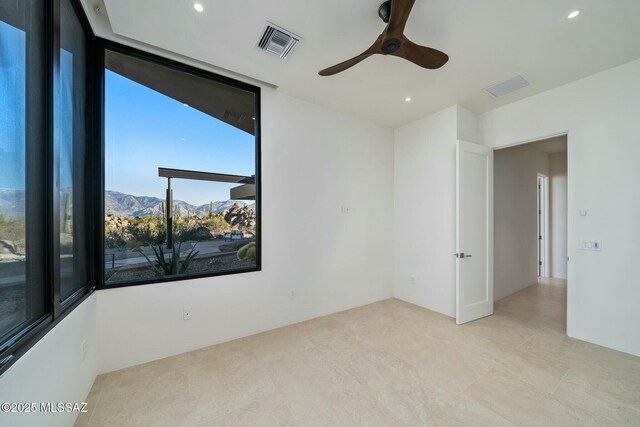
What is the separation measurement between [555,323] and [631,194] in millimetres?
1720

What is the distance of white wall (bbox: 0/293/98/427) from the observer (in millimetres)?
1017

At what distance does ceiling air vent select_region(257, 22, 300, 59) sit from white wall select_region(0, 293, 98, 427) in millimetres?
2523

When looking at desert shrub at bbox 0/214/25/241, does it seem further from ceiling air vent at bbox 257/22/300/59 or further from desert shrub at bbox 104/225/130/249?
ceiling air vent at bbox 257/22/300/59

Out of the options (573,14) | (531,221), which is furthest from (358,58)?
(531,221)

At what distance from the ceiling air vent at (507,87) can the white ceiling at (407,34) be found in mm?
102

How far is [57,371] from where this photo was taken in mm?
1379

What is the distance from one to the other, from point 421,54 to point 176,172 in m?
2.49

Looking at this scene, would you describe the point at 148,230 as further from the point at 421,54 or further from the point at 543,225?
the point at 543,225

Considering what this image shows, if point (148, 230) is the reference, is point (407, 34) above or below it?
above

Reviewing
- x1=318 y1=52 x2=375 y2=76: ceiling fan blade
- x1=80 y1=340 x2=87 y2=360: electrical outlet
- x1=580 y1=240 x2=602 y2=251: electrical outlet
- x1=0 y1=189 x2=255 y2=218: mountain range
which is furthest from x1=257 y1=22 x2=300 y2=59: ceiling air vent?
x1=580 y1=240 x2=602 y2=251: electrical outlet

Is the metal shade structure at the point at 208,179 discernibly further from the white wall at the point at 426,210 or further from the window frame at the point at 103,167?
the white wall at the point at 426,210

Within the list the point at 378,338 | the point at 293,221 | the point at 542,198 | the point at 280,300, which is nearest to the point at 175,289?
the point at 280,300

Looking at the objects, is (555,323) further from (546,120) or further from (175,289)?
(175,289)

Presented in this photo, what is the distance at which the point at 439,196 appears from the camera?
3.49 m
